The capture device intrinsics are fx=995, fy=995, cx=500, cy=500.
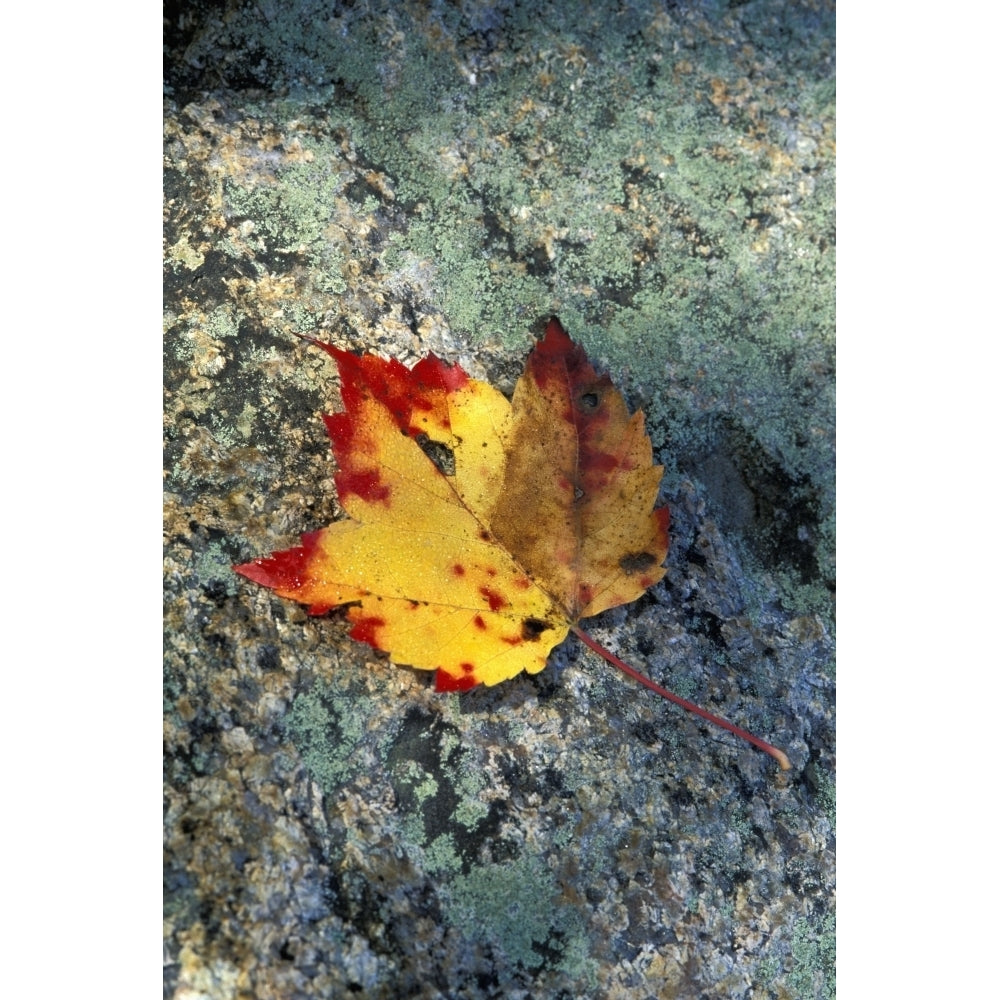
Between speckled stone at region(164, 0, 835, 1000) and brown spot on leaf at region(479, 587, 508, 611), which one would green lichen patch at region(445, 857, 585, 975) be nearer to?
speckled stone at region(164, 0, 835, 1000)

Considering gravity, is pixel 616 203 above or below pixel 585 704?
above

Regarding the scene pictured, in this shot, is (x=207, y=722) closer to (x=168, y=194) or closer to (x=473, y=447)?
(x=473, y=447)

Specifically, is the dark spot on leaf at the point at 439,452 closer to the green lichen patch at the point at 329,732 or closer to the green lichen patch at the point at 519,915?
the green lichen patch at the point at 329,732

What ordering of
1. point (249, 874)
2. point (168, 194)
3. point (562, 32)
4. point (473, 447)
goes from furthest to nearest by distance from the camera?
point (562, 32) < point (168, 194) < point (473, 447) < point (249, 874)

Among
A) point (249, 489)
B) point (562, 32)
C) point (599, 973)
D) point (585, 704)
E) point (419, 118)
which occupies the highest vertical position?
point (562, 32)

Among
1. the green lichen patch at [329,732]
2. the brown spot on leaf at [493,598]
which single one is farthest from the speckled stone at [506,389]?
the brown spot on leaf at [493,598]

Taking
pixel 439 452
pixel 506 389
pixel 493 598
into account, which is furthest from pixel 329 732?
pixel 506 389

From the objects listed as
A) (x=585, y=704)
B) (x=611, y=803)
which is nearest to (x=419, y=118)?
(x=585, y=704)
